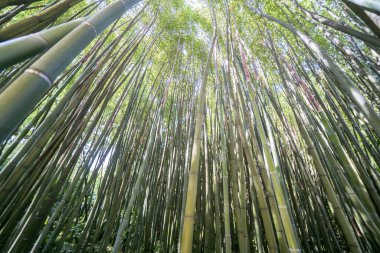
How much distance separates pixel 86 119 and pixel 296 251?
1604mm

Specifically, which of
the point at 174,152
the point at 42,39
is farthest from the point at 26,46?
the point at 174,152

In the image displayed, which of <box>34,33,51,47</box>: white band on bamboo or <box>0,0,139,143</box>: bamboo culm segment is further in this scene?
<box>34,33,51,47</box>: white band on bamboo

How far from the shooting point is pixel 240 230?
1.17 metres

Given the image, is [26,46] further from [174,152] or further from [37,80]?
[174,152]

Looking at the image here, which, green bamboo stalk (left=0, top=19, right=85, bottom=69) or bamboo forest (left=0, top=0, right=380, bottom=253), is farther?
bamboo forest (left=0, top=0, right=380, bottom=253)

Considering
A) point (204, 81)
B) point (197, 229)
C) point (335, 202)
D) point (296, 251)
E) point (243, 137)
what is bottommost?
point (296, 251)

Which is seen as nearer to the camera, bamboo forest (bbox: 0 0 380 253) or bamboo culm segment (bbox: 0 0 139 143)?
bamboo culm segment (bbox: 0 0 139 143)

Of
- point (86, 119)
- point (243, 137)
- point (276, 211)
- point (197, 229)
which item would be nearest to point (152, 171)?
point (197, 229)

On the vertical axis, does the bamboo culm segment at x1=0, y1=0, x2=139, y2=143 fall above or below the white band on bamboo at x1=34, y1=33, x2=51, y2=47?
below

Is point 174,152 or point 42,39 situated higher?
point 174,152

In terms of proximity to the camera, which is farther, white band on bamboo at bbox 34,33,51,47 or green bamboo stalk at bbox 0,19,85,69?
white band on bamboo at bbox 34,33,51,47

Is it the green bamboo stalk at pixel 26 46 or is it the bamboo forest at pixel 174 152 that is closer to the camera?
the green bamboo stalk at pixel 26 46

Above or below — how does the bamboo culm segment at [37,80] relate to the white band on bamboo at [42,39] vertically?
below

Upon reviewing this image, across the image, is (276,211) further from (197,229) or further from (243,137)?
(197,229)
